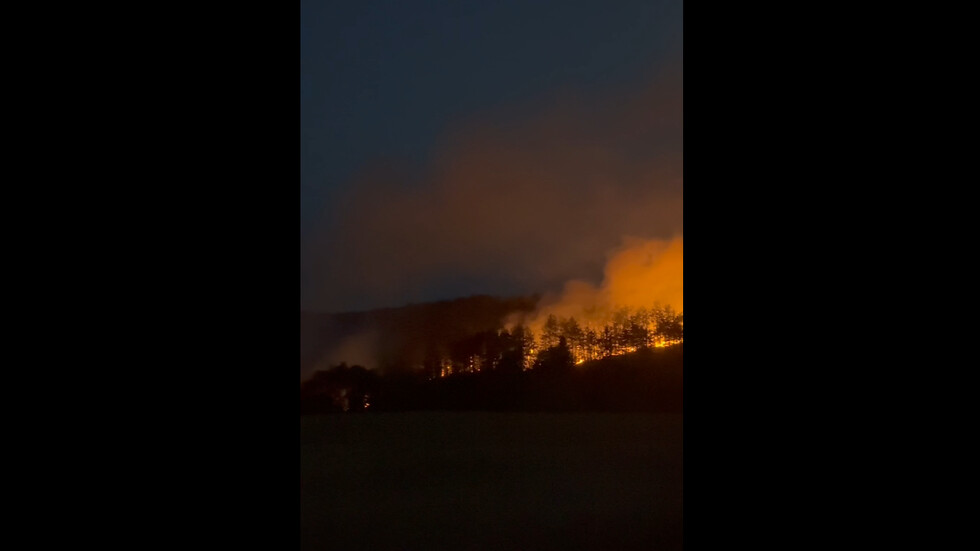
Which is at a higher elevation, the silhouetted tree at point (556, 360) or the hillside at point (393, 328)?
the hillside at point (393, 328)

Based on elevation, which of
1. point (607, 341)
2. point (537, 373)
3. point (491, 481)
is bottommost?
point (491, 481)

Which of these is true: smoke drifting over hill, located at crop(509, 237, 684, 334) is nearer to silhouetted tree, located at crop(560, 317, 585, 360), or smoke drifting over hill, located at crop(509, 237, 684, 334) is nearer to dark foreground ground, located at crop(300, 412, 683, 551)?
silhouetted tree, located at crop(560, 317, 585, 360)

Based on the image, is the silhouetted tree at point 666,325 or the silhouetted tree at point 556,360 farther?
the silhouetted tree at point 556,360

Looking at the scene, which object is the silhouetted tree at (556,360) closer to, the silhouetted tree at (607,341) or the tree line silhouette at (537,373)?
the tree line silhouette at (537,373)

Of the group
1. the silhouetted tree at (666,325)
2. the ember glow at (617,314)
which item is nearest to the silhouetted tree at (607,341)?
the ember glow at (617,314)

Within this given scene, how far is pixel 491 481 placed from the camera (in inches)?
140

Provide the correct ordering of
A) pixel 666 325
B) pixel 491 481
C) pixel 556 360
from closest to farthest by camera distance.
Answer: pixel 491 481
pixel 666 325
pixel 556 360

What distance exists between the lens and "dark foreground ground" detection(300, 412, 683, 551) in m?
3.12

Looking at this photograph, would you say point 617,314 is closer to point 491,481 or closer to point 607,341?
point 607,341

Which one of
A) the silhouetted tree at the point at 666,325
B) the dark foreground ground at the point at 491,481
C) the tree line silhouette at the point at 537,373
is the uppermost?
the silhouetted tree at the point at 666,325

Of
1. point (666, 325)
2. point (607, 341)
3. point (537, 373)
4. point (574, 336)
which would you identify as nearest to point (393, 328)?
point (537, 373)

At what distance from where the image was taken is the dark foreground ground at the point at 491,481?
10.2 ft
